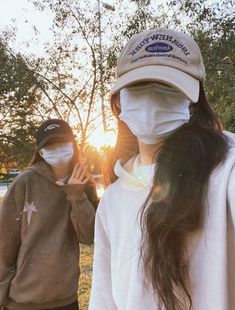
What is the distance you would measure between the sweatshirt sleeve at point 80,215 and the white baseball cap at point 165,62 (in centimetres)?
148

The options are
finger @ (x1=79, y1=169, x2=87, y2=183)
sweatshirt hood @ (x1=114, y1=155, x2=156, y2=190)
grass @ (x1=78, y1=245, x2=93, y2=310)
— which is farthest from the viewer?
grass @ (x1=78, y1=245, x2=93, y2=310)

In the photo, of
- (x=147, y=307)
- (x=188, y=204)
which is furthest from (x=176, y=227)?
(x=147, y=307)

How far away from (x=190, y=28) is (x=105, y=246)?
803 cm

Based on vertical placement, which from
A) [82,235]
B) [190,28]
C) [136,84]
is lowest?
[82,235]

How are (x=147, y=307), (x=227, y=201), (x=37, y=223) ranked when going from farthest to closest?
1. (x=37, y=223)
2. (x=147, y=307)
3. (x=227, y=201)

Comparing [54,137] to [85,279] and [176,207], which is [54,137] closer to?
[176,207]

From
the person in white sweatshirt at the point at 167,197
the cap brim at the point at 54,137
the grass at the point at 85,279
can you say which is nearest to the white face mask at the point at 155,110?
the person in white sweatshirt at the point at 167,197

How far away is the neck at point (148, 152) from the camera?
133 cm

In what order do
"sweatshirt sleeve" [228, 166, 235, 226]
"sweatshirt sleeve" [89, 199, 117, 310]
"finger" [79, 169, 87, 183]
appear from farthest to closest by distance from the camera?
"finger" [79, 169, 87, 183], "sweatshirt sleeve" [89, 199, 117, 310], "sweatshirt sleeve" [228, 166, 235, 226]

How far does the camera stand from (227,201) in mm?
1035

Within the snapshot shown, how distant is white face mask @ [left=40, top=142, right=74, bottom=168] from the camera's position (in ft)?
9.41

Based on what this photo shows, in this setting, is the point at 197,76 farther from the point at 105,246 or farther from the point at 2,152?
the point at 2,152

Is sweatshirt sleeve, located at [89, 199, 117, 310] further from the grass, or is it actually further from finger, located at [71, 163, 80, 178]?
the grass

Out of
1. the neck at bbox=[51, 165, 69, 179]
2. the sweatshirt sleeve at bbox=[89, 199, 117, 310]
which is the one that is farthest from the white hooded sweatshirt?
the neck at bbox=[51, 165, 69, 179]
